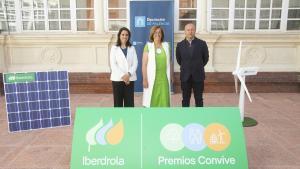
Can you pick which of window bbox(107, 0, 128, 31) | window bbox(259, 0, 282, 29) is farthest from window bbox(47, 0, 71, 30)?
window bbox(259, 0, 282, 29)

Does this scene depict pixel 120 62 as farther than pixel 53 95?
No

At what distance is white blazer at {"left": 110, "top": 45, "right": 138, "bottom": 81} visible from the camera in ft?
15.2

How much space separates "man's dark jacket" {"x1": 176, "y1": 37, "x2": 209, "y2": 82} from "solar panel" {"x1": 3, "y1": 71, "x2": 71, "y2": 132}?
2066 mm

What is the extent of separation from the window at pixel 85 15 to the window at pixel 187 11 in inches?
93.6

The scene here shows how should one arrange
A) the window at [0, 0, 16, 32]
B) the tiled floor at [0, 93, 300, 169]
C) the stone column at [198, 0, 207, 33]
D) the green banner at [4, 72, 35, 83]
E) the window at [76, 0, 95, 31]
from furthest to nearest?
1. the window at [76, 0, 95, 31]
2. the window at [0, 0, 16, 32]
3. the stone column at [198, 0, 207, 33]
4. the green banner at [4, 72, 35, 83]
5. the tiled floor at [0, 93, 300, 169]

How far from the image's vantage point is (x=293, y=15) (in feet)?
26.9

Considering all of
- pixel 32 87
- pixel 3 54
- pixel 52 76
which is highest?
pixel 3 54

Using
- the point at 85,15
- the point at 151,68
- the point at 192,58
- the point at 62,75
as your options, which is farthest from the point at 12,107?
the point at 85,15

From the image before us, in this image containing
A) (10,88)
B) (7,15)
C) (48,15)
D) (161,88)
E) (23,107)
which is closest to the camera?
(161,88)

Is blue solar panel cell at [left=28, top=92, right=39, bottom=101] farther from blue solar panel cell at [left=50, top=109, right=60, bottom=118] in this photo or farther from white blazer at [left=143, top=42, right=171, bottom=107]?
white blazer at [left=143, top=42, right=171, bottom=107]

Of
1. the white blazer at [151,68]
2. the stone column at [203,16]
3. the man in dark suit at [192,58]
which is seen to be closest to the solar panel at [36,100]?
the white blazer at [151,68]

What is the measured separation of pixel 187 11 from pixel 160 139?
5760 mm

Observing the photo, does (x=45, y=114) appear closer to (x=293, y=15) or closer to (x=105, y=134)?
(x=105, y=134)

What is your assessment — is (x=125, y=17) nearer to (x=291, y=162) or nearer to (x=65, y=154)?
(x=65, y=154)
